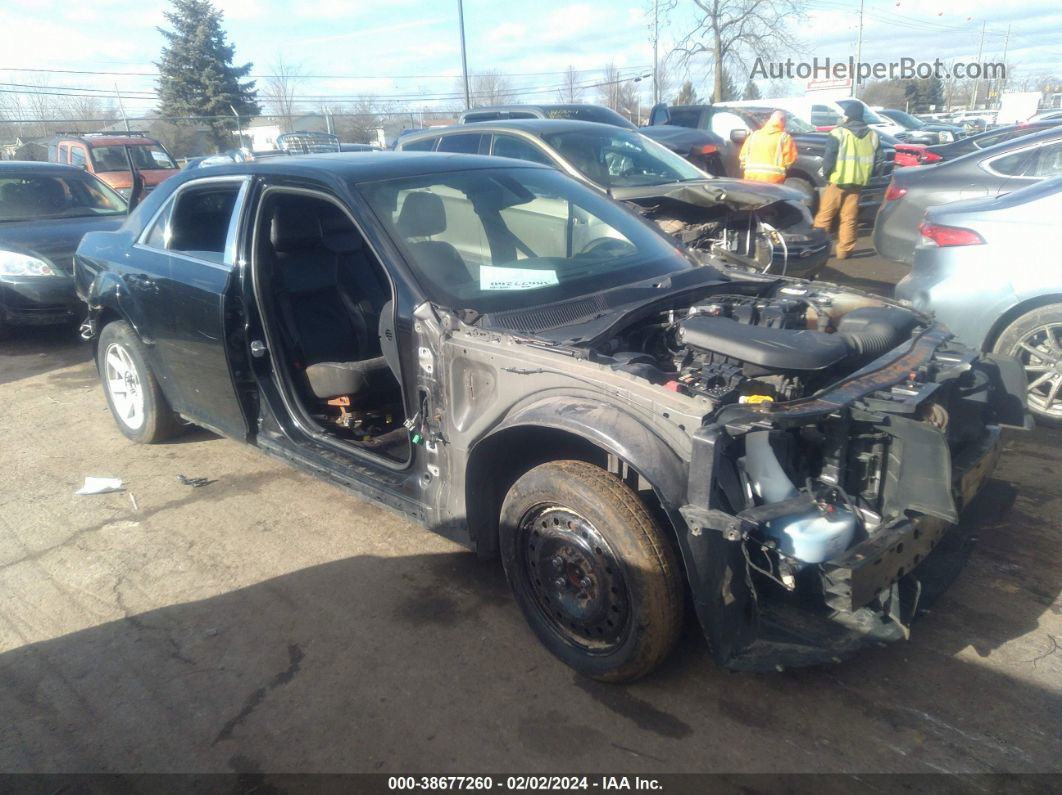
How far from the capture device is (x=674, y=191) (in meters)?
6.00

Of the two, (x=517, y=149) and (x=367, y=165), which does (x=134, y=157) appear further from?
(x=367, y=165)

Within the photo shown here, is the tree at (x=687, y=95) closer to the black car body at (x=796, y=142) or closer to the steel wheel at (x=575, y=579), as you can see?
the black car body at (x=796, y=142)

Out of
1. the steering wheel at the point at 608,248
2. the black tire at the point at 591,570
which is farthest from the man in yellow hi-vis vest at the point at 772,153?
the black tire at the point at 591,570

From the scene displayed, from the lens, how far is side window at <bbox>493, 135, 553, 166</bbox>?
7.22 meters

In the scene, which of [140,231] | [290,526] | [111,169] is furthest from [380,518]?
[111,169]

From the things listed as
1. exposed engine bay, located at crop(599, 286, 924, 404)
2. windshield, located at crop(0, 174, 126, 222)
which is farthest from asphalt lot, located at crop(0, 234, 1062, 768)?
windshield, located at crop(0, 174, 126, 222)

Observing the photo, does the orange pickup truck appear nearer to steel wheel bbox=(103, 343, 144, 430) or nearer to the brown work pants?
steel wheel bbox=(103, 343, 144, 430)

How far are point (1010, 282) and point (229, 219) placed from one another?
14.0 feet

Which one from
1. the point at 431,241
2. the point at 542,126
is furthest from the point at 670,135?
the point at 431,241

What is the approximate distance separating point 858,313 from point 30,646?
3.64 m

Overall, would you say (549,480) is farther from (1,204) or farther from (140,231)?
(1,204)

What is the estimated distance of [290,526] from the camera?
13.1 ft

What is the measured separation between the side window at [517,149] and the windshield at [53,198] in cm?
422

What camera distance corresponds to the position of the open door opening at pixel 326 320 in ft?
12.6
